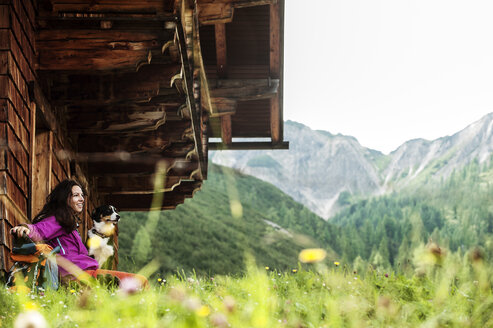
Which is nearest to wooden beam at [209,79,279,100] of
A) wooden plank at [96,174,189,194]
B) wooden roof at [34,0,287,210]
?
wooden roof at [34,0,287,210]

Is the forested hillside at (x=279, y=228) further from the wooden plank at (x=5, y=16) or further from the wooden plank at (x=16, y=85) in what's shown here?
the wooden plank at (x=5, y=16)

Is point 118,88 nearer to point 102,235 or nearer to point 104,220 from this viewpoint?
point 104,220

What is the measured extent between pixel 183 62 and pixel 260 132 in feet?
20.2

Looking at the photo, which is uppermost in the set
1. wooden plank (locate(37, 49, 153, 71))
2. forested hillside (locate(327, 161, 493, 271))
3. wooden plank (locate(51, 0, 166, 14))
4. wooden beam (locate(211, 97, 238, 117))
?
wooden plank (locate(51, 0, 166, 14))

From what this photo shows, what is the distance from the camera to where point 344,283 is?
5.09 metres

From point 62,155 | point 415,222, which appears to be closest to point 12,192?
point 62,155

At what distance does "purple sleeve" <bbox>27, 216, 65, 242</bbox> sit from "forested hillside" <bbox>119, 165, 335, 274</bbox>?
451 inches

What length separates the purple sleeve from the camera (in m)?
5.08

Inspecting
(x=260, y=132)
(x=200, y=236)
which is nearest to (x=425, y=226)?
(x=200, y=236)

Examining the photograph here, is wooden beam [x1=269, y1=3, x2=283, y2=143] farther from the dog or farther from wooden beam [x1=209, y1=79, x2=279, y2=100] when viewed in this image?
the dog

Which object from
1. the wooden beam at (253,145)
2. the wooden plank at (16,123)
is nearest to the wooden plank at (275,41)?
the wooden beam at (253,145)

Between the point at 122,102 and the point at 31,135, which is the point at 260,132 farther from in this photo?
the point at 31,135

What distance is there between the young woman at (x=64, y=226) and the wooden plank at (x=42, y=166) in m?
1.52

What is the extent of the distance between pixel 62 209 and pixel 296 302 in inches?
84.9
